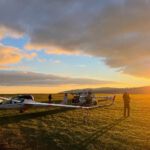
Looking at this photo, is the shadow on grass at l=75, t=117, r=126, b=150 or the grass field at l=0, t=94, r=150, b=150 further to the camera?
the shadow on grass at l=75, t=117, r=126, b=150

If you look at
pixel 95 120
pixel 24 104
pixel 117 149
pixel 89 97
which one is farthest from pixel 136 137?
pixel 89 97

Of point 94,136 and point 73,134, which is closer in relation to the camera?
point 94,136

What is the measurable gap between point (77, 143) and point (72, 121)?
9978 millimetres

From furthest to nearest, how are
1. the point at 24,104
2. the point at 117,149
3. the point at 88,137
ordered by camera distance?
the point at 24,104 < the point at 88,137 < the point at 117,149

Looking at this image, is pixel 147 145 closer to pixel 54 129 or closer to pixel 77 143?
pixel 77 143

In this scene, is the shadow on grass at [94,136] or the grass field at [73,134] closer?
Result: the grass field at [73,134]

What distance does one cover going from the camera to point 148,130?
2611 centimetres

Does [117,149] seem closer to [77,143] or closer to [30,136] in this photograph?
[77,143]

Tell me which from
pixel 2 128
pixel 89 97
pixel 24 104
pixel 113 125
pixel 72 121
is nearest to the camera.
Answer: pixel 2 128

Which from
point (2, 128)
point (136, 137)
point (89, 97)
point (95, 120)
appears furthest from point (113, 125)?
point (89, 97)

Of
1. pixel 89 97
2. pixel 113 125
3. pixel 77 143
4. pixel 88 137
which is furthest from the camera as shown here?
pixel 89 97

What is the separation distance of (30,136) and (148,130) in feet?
33.9

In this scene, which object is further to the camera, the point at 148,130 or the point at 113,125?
the point at 113,125

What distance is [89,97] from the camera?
48.4 meters
